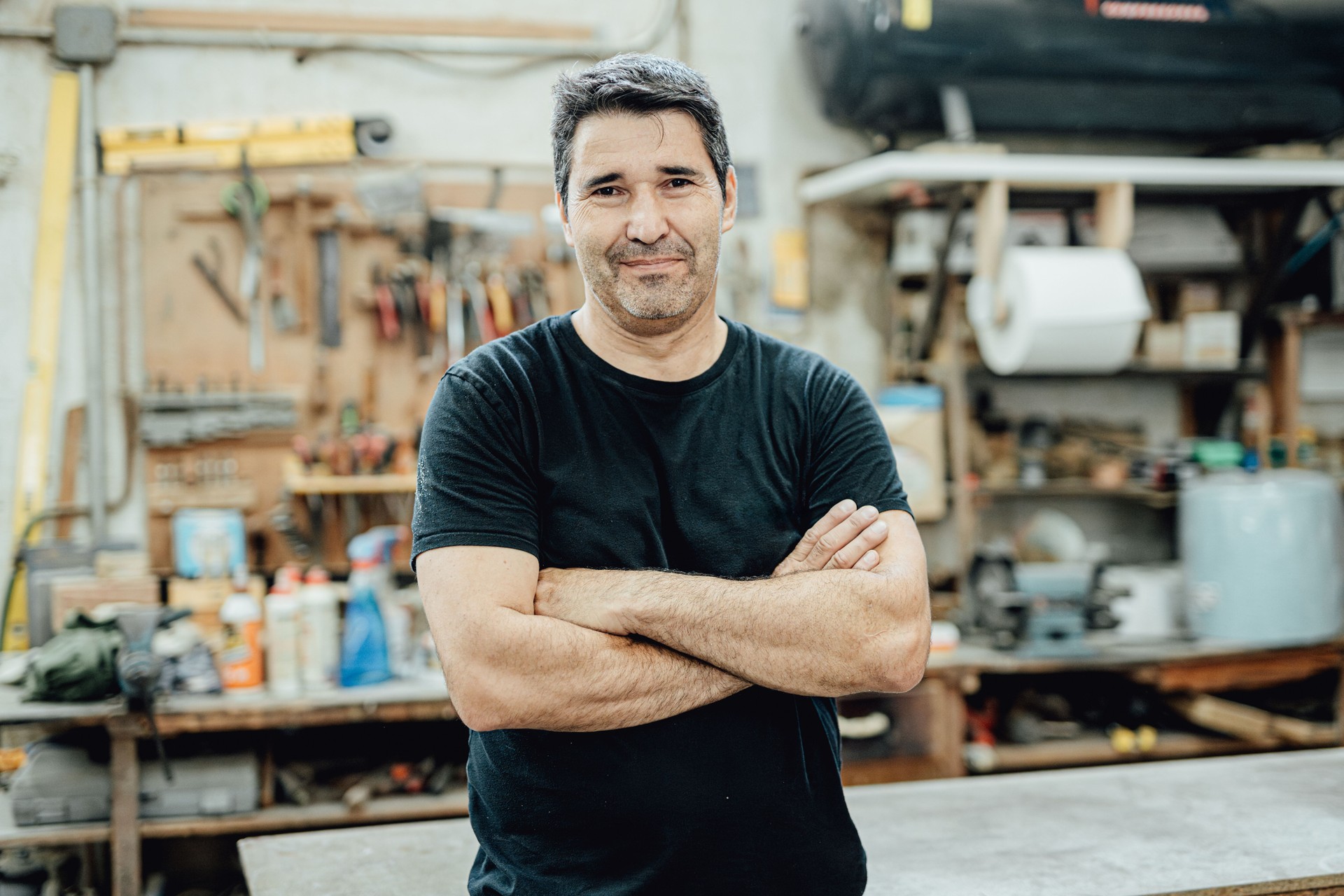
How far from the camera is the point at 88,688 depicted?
2820mm

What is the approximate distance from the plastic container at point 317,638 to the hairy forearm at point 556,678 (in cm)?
181

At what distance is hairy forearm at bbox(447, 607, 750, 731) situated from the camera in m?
1.44

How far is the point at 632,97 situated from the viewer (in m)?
1.56

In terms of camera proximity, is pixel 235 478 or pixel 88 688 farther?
pixel 235 478

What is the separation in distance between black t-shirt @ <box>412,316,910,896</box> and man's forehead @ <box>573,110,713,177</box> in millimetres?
251

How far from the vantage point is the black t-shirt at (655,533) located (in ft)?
4.77

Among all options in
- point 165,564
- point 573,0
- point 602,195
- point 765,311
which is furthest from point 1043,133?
point 165,564

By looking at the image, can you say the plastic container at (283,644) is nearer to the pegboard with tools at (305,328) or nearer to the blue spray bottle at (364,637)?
the blue spray bottle at (364,637)

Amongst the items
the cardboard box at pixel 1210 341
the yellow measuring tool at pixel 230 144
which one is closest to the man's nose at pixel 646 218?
the yellow measuring tool at pixel 230 144

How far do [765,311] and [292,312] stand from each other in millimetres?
1636

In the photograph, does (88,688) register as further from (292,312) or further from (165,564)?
(292,312)

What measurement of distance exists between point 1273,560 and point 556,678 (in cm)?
295

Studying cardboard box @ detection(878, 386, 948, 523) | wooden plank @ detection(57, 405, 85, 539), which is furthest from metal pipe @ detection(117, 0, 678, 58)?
cardboard box @ detection(878, 386, 948, 523)

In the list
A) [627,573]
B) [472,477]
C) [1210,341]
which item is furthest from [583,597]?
[1210,341]
